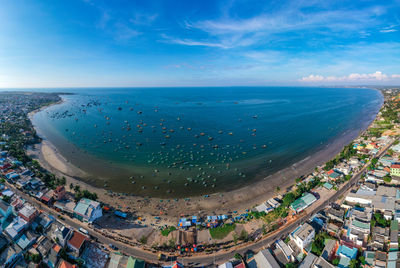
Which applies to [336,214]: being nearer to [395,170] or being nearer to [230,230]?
[230,230]

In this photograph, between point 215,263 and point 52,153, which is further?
point 52,153

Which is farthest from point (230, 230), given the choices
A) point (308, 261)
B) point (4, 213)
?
point (4, 213)

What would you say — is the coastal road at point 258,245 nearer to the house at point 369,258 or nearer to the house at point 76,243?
the house at point 369,258

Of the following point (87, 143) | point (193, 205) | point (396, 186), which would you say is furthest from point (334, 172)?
point (87, 143)

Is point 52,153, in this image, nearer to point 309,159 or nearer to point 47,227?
point 47,227

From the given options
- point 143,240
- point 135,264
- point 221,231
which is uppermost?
point 135,264

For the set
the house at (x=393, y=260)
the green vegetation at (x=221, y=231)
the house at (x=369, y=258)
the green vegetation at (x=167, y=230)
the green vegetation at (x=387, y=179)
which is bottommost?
the green vegetation at (x=167, y=230)

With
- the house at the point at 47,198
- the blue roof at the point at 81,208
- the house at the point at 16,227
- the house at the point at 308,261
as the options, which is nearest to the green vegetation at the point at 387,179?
the house at the point at 308,261
